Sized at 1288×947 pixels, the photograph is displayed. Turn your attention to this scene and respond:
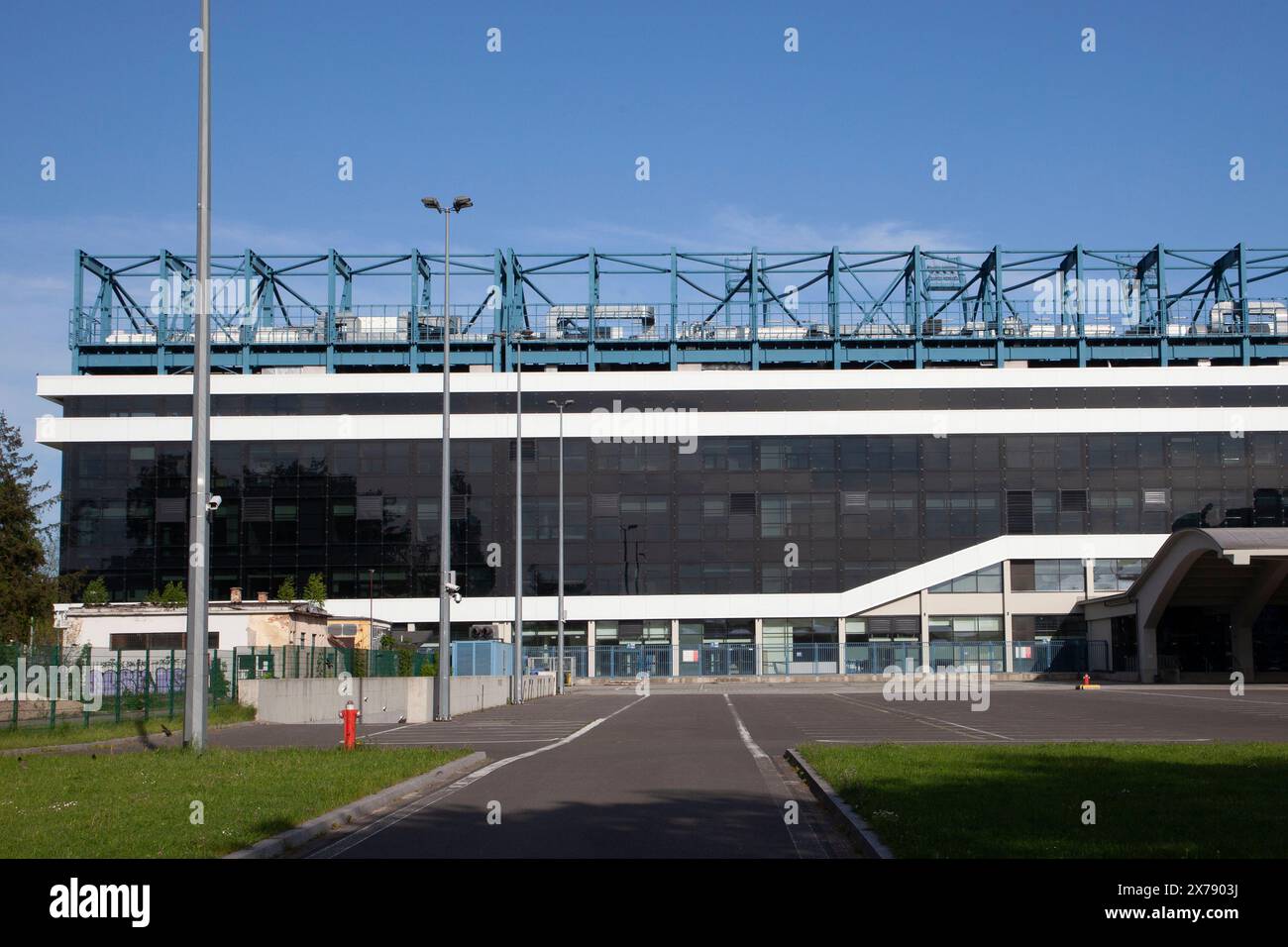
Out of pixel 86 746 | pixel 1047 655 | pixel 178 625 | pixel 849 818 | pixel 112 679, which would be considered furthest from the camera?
pixel 1047 655

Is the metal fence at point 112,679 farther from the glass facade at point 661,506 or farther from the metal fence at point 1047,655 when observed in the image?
the metal fence at point 1047,655

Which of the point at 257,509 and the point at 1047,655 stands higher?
the point at 257,509

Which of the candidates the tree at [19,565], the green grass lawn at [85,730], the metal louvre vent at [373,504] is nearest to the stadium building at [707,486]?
the metal louvre vent at [373,504]

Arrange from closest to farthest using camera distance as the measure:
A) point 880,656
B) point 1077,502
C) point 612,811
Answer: point 612,811
point 880,656
point 1077,502

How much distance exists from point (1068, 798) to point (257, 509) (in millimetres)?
77511

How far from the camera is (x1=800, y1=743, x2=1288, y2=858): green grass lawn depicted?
34.4 feet

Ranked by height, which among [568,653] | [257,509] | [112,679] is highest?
[257,509]

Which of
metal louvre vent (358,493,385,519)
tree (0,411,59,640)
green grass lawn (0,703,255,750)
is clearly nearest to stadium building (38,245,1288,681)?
metal louvre vent (358,493,385,519)

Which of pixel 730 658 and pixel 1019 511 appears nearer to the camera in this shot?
pixel 730 658

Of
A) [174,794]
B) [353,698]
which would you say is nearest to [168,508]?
[353,698]

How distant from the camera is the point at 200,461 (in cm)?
2114

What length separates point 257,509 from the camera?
85562 millimetres

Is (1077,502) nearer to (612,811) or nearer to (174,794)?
(612,811)
